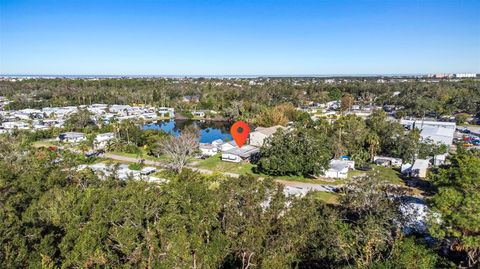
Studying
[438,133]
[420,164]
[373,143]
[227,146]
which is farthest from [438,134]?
[227,146]

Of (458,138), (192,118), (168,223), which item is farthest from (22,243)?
(192,118)

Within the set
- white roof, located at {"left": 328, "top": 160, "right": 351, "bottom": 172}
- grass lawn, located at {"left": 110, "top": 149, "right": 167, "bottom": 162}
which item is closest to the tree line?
white roof, located at {"left": 328, "top": 160, "right": 351, "bottom": 172}

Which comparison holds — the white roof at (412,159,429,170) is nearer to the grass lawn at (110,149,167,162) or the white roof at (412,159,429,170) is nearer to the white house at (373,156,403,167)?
the white house at (373,156,403,167)

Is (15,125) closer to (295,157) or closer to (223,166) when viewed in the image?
(223,166)

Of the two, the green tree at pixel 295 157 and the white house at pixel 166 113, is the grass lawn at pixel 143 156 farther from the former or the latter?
the white house at pixel 166 113

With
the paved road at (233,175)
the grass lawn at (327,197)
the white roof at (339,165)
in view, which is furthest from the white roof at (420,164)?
the grass lawn at (327,197)

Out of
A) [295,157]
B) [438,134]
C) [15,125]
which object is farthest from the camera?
[15,125]

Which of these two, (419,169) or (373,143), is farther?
(373,143)
